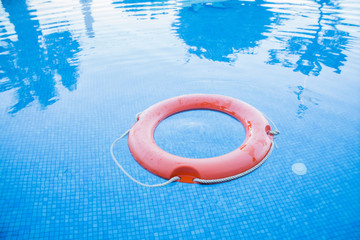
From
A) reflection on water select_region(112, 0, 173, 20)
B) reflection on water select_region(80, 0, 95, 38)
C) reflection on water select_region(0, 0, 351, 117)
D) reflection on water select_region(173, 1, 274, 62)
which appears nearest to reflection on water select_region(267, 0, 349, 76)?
reflection on water select_region(0, 0, 351, 117)

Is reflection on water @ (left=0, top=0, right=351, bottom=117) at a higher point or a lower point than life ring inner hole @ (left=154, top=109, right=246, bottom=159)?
higher

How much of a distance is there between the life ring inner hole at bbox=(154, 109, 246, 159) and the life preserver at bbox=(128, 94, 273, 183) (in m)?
0.09

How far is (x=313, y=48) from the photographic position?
14.9 ft

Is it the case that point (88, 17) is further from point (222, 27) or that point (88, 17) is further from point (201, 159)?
point (201, 159)

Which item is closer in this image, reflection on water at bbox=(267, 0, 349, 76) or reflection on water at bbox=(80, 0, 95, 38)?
reflection on water at bbox=(267, 0, 349, 76)

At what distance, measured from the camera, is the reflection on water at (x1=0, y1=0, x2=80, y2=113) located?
3.44 metres

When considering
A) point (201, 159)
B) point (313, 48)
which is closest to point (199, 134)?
point (201, 159)

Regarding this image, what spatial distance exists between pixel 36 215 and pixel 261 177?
180 cm

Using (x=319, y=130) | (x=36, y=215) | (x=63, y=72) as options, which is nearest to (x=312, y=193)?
(x=319, y=130)

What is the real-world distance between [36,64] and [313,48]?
4.59 meters

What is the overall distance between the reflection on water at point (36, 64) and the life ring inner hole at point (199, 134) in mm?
1596

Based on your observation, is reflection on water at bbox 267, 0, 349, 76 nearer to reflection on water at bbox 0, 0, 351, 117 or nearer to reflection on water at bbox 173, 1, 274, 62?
reflection on water at bbox 0, 0, 351, 117

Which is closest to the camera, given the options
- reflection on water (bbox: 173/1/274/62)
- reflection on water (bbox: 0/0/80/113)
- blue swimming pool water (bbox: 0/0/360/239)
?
blue swimming pool water (bbox: 0/0/360/239)

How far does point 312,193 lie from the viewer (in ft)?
6.93
